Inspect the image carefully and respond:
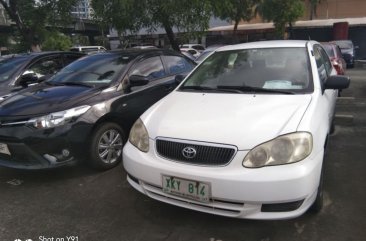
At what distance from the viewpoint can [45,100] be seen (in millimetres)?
4250

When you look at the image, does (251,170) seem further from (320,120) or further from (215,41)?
(215,41)

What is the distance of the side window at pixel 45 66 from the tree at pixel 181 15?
2131 millimetres

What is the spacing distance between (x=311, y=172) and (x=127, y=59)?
325 cm

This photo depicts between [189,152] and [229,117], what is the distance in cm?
50

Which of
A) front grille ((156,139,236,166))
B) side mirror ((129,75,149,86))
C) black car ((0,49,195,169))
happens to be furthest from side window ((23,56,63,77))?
front grille ((156,139,236,166))

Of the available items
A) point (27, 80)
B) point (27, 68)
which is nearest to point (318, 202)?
point (27, 80)

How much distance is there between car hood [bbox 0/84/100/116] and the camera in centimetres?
407

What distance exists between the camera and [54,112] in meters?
4.00

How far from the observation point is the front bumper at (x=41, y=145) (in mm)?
3904

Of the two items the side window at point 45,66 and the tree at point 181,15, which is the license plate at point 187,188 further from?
the tree at point 181,15

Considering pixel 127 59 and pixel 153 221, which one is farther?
pixel 127 59

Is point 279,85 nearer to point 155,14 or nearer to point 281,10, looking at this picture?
point 155,14

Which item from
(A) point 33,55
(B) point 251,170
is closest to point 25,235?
(B) point 251,170

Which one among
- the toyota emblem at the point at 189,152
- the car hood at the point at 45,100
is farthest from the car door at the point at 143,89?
the toyota emblem at the point at 189,152
